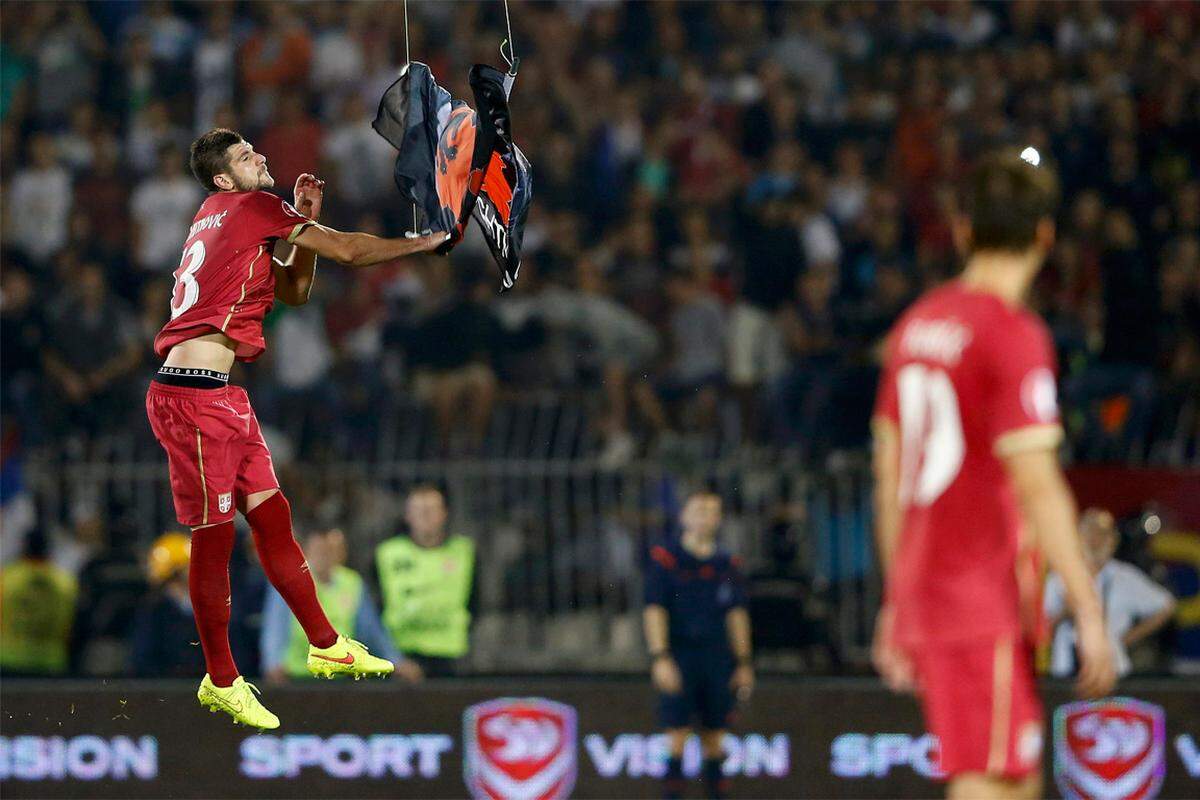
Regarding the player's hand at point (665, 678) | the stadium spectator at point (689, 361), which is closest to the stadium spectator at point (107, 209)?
the stadium spectator at point (689, 361)

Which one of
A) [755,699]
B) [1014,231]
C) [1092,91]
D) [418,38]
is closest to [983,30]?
[1092,91]

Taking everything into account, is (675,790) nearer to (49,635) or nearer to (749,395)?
(749,395)

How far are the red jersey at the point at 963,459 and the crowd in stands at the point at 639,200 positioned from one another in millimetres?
7886

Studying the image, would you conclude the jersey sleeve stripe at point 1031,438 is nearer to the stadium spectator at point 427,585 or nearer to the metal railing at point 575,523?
the stadium spectator at point 427,585

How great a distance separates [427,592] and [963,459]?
718 centimetres

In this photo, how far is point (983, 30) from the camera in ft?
51.5

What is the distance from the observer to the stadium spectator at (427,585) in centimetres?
1170

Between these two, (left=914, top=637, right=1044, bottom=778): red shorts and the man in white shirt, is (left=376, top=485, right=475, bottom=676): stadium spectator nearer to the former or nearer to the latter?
the man in white shirt

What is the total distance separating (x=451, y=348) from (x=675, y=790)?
12.2ft

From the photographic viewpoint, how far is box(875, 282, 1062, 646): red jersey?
15.6ft

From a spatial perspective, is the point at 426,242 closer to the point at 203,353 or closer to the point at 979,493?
the point at 203,353

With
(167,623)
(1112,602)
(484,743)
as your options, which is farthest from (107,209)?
(1112,602)

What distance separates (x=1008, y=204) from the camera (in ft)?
16.1

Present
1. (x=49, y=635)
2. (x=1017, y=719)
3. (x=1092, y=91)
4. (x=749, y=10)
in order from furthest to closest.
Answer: (x=749, y=10) → (x=1092, y=91) → (x=49, y=635) → (x=1017, y=719)
